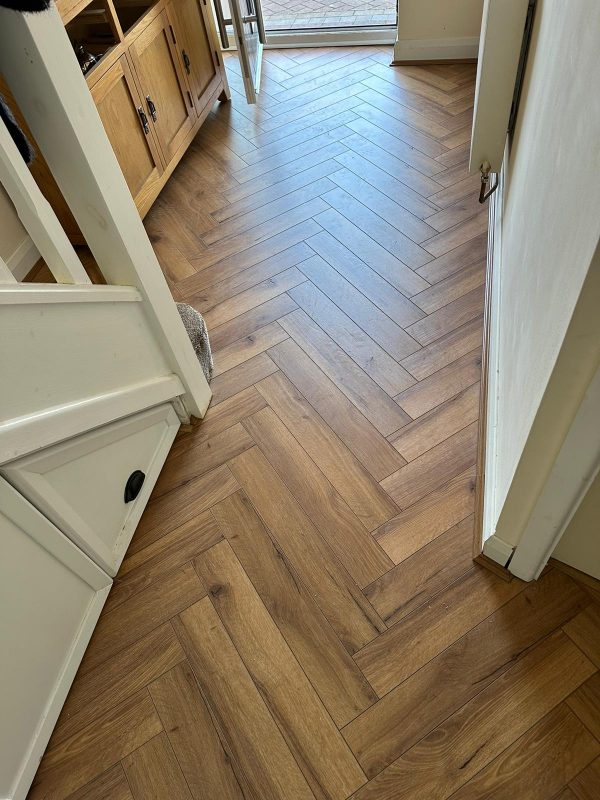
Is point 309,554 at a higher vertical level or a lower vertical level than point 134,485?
lower

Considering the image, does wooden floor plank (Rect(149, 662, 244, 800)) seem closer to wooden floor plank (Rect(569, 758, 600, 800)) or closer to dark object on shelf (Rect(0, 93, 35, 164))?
wooden floor plank (Rect(569, 758, 600, 800))

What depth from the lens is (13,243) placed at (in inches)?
80.7

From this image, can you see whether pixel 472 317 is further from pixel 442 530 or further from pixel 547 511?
pixel 547 511

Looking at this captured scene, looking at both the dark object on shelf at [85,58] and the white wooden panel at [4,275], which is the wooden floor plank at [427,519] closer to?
the white wooden panel at [4,275]

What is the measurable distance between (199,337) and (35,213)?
0.75 m

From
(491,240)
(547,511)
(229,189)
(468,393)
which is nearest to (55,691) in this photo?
(547,511)

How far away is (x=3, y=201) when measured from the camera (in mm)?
1989

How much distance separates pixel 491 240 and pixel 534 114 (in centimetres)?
64

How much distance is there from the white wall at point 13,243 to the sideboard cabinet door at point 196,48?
3.15 ft

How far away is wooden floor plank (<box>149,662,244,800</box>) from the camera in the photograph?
40.3 inches

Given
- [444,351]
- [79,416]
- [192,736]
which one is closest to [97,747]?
[192,736]

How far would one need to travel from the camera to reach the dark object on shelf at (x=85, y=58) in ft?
5.99

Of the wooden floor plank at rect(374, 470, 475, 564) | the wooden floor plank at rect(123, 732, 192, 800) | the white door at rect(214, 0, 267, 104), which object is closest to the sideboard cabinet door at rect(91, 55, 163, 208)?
the white door at rect(214, 0, 267, 104)

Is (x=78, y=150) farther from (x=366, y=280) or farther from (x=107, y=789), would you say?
(x=107, y=789)
